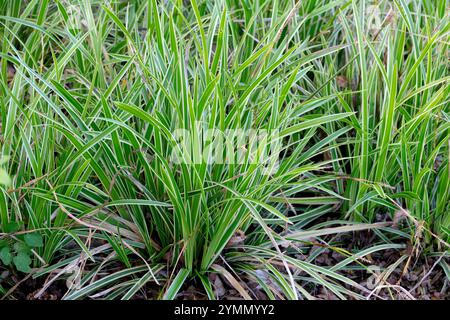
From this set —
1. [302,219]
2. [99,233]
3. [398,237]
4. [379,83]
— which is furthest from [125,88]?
[398,237]

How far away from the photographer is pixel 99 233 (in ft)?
7.72

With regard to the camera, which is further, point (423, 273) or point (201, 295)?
point (423, 273)

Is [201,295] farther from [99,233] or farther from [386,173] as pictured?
[386,173]

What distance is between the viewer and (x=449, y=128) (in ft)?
8.24

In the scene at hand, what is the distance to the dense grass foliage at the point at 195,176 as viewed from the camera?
85.6 inches

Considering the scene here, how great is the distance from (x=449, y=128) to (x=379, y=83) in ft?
1.24

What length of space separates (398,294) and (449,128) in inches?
26.6

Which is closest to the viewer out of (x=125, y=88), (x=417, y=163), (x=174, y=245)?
(x=174, y=245)

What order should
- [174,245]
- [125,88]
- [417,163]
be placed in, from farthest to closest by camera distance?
[125,88]
[417,163]
[174,245]

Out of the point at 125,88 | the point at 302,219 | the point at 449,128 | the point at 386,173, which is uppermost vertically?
the point at 125,88

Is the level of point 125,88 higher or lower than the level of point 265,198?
higher

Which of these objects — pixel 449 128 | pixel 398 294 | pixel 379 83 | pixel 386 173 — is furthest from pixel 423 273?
pixel 379 83

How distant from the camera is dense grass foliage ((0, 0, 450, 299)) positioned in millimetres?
2174

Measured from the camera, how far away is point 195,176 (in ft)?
7.11
